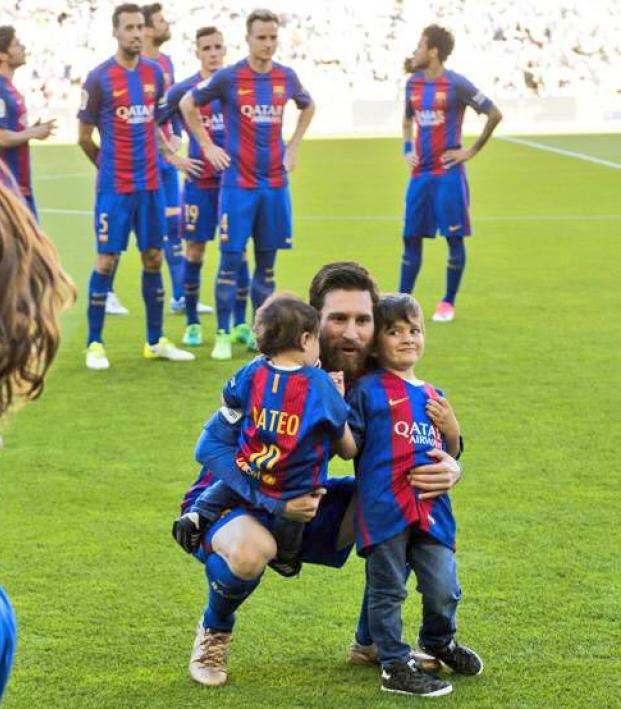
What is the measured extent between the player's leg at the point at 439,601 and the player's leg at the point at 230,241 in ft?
16.2

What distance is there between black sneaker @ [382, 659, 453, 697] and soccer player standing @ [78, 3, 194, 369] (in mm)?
4918

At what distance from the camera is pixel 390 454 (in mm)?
3588

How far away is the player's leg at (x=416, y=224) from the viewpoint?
392 inches

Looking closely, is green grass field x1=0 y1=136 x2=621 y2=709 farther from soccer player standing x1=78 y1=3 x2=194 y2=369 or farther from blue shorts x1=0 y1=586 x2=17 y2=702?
blue shorts x1=0 y1=586 x2=17 y2=702

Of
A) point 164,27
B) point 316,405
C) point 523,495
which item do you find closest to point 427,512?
point 316,405

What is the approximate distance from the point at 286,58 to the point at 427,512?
37.2 meters

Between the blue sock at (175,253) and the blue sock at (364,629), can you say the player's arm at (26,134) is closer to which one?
the blue sock at (175,253)

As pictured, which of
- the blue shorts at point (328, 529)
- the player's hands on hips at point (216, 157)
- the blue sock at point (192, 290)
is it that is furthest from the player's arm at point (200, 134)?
the blue shorts at point (328, 529)

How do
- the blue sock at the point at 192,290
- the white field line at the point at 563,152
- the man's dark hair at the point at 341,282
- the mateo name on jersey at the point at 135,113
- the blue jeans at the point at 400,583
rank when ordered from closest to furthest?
1. the blue jeans at the point at 400,583
2. the man's dark hair at the point at 341,282
3. the mateo name on jersey at the point at 135,113
4. the blue sock at the point at 192,290
5. the white field line at the point at 563,152

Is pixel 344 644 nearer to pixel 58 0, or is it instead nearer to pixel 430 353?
pixel 430 353

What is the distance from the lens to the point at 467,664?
Result: 12.3 ft

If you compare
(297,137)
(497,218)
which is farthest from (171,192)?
(497,218)

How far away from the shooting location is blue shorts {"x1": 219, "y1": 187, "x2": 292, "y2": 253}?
28.3 feet

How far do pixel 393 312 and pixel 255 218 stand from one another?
5144 millimetres
